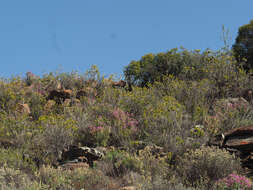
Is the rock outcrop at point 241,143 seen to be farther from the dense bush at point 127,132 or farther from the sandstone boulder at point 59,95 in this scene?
the sandstone boulder at point 59,95

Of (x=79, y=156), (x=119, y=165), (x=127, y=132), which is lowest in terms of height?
(x=119, y=165)

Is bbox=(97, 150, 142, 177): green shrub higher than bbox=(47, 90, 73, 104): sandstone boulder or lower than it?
lower

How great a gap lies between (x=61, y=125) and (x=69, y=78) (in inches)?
234

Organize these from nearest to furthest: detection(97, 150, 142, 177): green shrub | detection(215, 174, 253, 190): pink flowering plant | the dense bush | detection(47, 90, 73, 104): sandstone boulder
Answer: detection(215, 174, 253, 190): pink flowering plant → the dense bush → detection(97, 150, 142, 177): green shrub → detection(47, 90, 73, 104): sandstone boulder

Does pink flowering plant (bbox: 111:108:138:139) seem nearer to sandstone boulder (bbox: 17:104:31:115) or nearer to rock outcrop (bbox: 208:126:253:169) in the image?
rock outcrop (bbox: 208:126:253:169)

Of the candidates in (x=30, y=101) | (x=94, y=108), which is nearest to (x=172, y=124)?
(x=94, y=108)

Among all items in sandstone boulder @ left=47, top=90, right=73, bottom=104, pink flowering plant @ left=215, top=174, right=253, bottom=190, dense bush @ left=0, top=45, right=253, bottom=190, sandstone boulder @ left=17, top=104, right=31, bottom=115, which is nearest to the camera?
pink flowering plant @ left=215, top=174, right=253, bottom=190

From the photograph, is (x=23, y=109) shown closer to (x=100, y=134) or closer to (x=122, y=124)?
(x=100, y=134)

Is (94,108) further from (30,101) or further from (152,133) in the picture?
(30,101)

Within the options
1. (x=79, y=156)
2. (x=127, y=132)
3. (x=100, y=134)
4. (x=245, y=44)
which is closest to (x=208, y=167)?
(x=127, y=132)


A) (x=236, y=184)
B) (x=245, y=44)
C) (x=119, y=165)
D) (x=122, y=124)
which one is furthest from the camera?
(x=245, y=44)

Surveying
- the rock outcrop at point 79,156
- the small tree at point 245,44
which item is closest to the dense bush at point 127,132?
the rock outcrop at point 79,156

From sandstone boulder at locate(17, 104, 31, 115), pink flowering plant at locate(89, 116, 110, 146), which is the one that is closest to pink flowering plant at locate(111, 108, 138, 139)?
pink flowering plant at locate(89, 116, 110, 146)

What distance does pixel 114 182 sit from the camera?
19.7ft
